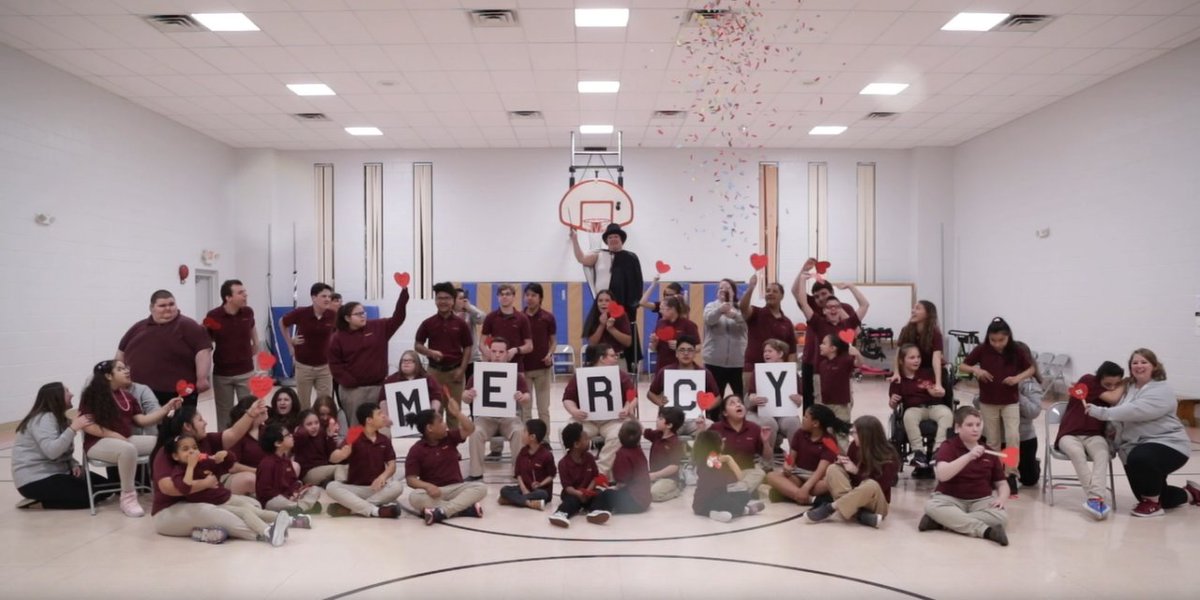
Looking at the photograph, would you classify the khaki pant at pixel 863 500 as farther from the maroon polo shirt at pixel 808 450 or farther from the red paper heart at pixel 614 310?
the red paper heart at pixel 614 310

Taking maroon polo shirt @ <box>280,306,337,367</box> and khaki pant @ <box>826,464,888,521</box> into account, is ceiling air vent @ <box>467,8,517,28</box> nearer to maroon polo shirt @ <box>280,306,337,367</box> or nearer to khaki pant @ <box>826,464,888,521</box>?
maroon polo shirt @ <box>280,306,337,367</box>

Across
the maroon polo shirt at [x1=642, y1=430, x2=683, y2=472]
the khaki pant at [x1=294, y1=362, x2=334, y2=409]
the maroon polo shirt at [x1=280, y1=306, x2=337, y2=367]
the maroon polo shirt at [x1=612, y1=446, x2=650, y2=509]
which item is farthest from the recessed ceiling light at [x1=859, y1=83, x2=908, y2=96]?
the khaki pant at [x1=294, y1=362, x2=334, y2=409]

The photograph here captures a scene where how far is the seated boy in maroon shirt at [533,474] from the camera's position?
5039mm

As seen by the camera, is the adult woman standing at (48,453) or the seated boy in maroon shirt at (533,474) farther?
the seated boy in maroon shirt at (533,474)

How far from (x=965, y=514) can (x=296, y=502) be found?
4.05 meters

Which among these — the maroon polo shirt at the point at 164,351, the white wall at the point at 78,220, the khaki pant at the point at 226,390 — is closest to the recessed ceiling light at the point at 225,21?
the white wall at the point at 78,220

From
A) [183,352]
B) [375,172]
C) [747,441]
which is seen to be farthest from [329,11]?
[375,172]

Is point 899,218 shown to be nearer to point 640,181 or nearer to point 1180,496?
point 640,181

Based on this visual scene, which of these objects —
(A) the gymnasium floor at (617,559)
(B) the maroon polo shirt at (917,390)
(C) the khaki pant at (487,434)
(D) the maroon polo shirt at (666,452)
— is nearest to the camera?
(A) the gymnasium floor at (617,559)

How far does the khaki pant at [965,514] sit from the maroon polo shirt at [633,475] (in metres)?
1.70

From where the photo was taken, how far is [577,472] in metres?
4.93

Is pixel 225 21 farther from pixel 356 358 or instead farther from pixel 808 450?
pixel 808 450

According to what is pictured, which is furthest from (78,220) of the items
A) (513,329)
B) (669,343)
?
(669,343)

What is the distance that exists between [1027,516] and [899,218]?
906 cm
